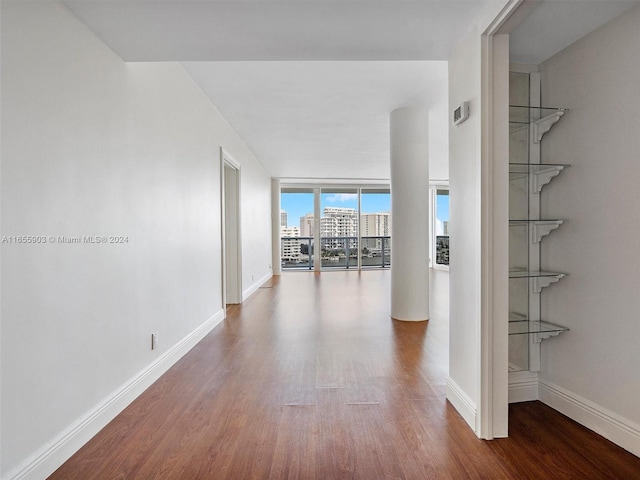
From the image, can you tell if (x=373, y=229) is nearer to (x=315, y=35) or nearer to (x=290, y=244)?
(x=290, y=244)

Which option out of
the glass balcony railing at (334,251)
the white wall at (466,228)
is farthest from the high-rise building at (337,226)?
the white wall at (466,228)

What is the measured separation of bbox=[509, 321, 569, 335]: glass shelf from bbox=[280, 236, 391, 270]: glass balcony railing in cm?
743

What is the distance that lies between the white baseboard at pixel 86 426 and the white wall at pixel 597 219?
2.63 meters

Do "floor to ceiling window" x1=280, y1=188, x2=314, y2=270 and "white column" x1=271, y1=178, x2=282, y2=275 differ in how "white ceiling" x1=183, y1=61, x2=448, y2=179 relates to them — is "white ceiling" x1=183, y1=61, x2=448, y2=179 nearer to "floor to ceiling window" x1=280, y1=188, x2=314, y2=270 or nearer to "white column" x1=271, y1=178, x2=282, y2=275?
"white column" x1=271, y1=178, x2=282, y2=275

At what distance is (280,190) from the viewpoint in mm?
9062

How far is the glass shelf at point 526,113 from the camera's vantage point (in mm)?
2017

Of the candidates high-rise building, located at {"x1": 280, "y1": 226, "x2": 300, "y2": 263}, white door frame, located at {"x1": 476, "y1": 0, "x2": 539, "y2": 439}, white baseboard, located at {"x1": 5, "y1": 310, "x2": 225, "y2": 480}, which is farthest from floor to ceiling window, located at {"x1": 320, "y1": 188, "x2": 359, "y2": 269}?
white door frame, located at {"x1": 476, "y1": 0, "x2": 539, "y2": 439}

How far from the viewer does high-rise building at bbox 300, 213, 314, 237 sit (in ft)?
30.9

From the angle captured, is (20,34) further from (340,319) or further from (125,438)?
(340,319)

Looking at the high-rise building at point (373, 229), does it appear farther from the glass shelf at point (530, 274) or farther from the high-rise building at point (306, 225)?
the glass shelf at point (530, 274)

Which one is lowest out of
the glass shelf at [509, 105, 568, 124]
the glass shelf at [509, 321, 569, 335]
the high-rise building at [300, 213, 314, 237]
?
the glass shelf at [509, 321, 569, 335]

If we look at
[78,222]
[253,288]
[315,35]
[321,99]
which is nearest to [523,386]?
[315,35]

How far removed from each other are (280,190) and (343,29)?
7423 mm

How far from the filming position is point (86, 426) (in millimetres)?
1688
